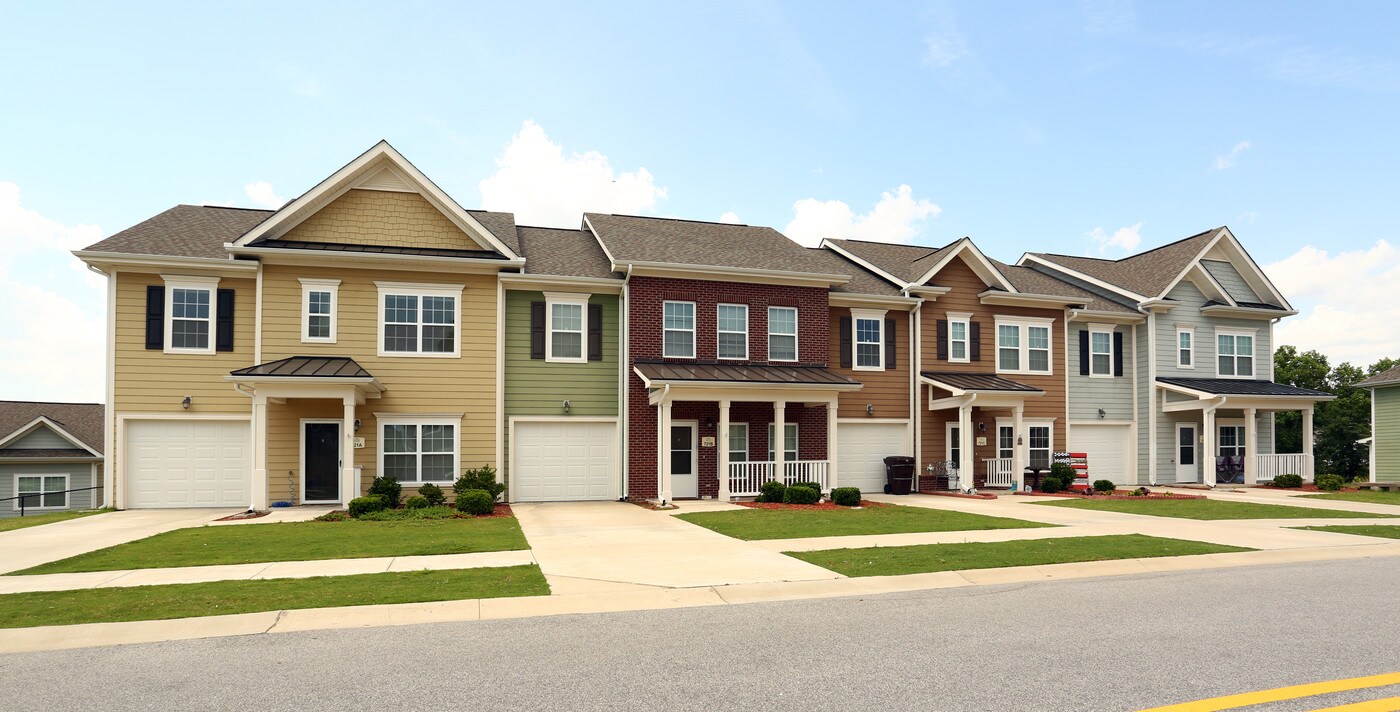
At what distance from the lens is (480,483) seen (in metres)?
18.9

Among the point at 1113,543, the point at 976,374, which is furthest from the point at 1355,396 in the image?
the point at 1113,543

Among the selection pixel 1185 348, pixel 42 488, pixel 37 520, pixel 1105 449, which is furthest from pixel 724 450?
pixel 42 488

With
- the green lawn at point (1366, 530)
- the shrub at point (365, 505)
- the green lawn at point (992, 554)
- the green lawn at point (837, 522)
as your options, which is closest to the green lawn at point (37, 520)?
the shrub at point (365, 505)

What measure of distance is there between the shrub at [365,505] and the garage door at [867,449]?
41.1ft

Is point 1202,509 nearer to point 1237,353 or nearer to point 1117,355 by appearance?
point 1117,355

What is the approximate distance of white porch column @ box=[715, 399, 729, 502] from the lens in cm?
2048

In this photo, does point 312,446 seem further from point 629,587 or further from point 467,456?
point 629,587

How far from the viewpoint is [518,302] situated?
21.1m

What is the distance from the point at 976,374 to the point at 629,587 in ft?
62.1

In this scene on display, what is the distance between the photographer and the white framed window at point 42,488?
2914 centimetres

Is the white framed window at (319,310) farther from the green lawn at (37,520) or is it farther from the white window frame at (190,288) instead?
the green lawn at (37,520)

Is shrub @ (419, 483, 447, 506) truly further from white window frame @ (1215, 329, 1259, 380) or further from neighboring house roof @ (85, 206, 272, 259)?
white window frame @ (1215, 329, 1259, 380)

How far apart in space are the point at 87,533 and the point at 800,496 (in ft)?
46.0

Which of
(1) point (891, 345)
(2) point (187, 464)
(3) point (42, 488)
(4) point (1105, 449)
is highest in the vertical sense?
(1) point (891, 345)
